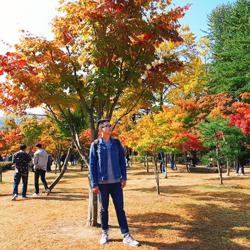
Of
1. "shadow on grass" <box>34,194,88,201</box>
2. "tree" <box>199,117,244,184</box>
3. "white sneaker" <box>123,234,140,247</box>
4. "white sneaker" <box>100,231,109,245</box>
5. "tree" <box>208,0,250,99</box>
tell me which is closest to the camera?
"white sneaker" <box>123,234,140,247</box>

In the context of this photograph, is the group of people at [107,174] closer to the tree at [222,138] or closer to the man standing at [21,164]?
the man standing at [21,164]

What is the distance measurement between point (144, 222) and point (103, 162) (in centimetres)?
238

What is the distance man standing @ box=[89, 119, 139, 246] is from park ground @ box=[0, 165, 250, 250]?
455 mm

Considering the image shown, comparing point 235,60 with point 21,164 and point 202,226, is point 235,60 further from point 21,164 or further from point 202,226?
point 202,226

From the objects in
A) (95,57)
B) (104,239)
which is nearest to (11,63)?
(95,57)

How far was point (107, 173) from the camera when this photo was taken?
20.1 ft

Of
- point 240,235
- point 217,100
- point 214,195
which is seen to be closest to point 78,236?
point 240,235

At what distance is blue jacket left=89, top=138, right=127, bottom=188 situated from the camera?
614 centimetres

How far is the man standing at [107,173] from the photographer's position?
20.1 feet

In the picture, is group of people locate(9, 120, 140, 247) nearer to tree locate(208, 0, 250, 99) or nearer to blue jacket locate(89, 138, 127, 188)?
blue jacket locate(89, 138, 127, 188)

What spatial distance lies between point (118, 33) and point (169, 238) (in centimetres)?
421

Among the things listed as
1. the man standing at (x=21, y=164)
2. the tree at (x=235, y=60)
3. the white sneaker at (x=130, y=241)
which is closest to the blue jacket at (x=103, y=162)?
the white sneaker at (x=130, y=241)

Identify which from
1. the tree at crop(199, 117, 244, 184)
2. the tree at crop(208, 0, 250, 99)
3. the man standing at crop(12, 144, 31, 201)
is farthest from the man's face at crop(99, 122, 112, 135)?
the tree at crop(208, 0, 250, 99)

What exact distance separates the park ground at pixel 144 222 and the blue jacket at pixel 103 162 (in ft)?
3.82
